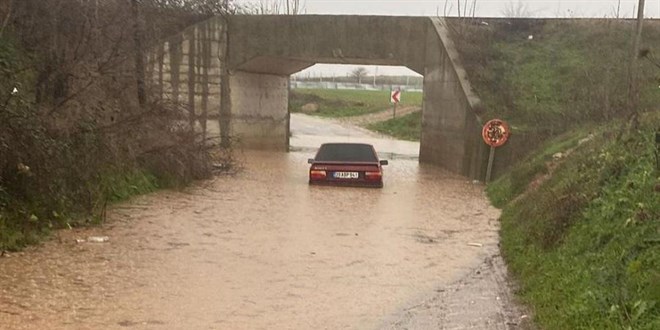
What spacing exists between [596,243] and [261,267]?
13.9 ft

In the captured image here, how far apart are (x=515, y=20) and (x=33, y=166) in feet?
72.6

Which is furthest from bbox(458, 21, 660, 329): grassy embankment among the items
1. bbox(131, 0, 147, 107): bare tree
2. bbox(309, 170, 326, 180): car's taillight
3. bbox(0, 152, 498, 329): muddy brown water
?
bbox(131, 0, 147, 107): bare tree

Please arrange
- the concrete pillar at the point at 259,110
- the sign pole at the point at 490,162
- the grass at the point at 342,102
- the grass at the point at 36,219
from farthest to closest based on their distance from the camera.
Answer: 1. the grass at the point at 342,102
2. the concrete pillar at the point at 259,110
3. the sign pole at the point at 490,162
4. the grass at the point at 36,219

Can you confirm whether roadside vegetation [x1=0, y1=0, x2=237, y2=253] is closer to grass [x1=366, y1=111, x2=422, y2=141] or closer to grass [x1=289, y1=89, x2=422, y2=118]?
grass [x1=366, y1=111, x2=422, y2=141]

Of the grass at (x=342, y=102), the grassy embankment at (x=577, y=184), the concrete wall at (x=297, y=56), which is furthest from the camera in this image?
the grass at (x=342, y=102)

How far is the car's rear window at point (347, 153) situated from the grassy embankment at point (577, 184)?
3359 millimetres

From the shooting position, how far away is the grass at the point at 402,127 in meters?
50.2

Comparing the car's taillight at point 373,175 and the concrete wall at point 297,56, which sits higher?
the concrete wall at point 297,56

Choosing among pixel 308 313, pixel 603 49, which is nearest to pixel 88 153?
pixel 308 313

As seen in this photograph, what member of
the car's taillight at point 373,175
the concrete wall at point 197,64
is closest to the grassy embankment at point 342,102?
the concrete wall at point 197,64

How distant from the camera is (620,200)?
882 cm

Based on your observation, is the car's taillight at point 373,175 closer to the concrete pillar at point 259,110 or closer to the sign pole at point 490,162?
the sign pole at point 490,162

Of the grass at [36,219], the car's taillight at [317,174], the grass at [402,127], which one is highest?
the grass at [36,219]

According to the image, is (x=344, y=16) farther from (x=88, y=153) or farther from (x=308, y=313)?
(x=308, y=313)
